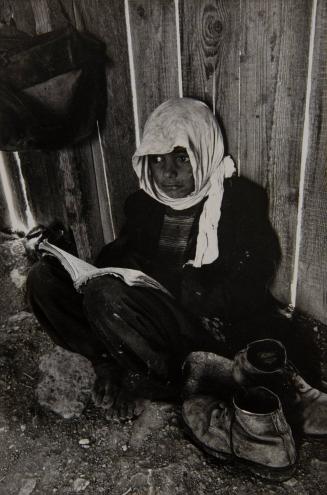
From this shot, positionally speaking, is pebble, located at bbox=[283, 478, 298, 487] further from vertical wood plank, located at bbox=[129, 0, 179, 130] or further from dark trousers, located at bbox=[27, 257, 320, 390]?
vertical wood plank, located at bbox=[129, 0, 179, 130]

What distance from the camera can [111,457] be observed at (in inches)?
69.3

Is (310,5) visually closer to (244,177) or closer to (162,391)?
(244,177)

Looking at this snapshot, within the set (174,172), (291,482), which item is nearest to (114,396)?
(291,482)

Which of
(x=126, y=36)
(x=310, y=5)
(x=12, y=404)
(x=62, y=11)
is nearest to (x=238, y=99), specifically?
(x=310, y=5)

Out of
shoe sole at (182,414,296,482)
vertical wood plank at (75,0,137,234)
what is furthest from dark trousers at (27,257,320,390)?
vertical wood plank at (75,0,137,234)

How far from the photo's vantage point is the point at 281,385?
1706mm

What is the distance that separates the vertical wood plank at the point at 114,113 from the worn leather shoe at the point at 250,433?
1.30m

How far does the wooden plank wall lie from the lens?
70.3 inches

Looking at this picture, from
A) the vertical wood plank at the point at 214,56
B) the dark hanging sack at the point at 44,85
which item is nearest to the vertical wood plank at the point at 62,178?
the dark hanging sack at the point at 44,85

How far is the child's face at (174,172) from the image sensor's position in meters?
1.87

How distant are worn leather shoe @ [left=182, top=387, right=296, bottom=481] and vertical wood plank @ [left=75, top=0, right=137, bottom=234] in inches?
51.2

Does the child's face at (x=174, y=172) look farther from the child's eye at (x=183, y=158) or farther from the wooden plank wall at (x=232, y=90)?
the wooden plank wall at (x=232, y=90)

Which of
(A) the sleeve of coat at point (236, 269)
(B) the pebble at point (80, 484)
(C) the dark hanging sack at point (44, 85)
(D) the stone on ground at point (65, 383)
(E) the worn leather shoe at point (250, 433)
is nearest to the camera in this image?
(E) the worn leather shoe at point (250, 433)

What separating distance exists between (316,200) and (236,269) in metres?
0.45
